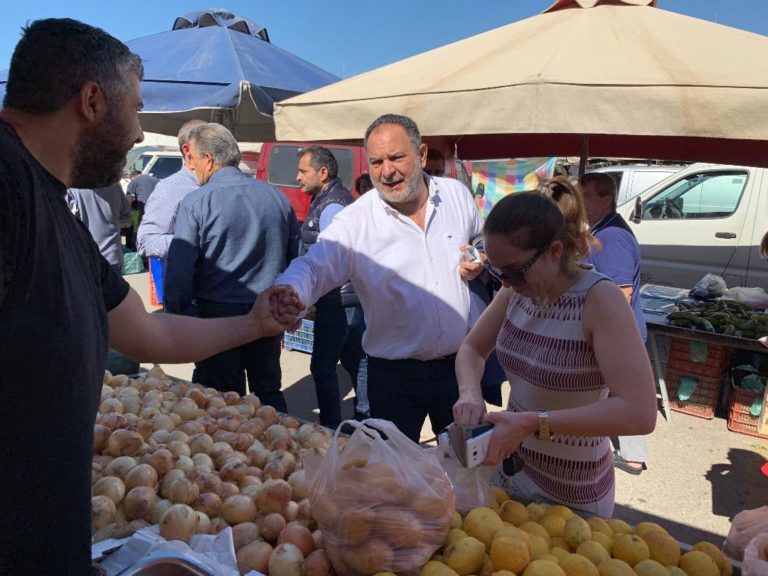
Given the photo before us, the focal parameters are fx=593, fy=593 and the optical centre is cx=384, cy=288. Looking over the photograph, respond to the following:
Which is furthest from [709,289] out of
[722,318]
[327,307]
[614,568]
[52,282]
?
[52,282]

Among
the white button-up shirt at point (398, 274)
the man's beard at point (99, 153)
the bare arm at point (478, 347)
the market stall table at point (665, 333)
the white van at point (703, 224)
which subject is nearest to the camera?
the man's beard at point (99, 153)

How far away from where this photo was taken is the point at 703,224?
755cm

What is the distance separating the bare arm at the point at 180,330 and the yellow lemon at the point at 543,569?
3.78 feet

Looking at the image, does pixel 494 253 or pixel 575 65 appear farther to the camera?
pixel 575 65

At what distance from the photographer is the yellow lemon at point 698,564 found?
1.48 meters

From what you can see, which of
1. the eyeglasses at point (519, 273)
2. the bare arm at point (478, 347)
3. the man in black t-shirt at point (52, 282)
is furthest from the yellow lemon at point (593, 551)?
the man in black t-shirt at point (52, 282)

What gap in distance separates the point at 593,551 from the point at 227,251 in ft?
9.02

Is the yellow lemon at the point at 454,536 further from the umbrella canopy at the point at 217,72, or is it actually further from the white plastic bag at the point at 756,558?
the umbrella canopy at the point at 217,72

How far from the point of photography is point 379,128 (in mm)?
2723

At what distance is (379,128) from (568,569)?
6.46ft

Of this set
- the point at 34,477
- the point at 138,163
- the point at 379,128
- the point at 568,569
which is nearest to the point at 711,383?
the point at 379,128

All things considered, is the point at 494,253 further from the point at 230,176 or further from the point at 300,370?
the point at 300,370

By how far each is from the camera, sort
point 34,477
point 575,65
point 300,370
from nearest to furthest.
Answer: point 34,477 → point 575,65 → point 300,370

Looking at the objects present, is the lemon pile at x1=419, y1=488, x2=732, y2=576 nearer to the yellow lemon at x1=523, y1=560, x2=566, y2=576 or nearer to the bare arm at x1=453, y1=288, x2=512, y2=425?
the yellow lemon at x1=523, y1=560, x2=566, y2=576
